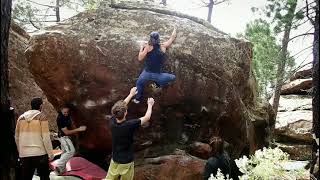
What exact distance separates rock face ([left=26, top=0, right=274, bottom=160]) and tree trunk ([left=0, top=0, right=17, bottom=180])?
4.44 m

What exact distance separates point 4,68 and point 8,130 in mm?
821

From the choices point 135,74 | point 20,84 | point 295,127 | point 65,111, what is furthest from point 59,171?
point 295,127

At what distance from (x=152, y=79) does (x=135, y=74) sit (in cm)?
77

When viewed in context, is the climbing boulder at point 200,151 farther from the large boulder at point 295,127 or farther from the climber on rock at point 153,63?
the large boulder at point 295,127

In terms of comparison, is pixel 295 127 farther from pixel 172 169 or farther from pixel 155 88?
pixel 155 88

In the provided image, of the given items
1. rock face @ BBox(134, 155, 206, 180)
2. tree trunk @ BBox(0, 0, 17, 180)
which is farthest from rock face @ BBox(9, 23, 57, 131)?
tree trunk @ BBox(0, 0, 17, 180)

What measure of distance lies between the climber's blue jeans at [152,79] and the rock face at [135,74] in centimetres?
49

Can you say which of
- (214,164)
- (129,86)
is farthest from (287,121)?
(214,164)

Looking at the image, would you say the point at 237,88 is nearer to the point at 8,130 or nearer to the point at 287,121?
the point at 8,130

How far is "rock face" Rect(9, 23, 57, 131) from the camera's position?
14367mm

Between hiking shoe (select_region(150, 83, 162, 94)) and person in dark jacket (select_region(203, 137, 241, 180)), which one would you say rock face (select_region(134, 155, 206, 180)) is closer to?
hiking shoe (select_region(150, 83, 162, 94))

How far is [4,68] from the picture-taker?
15.9 feet

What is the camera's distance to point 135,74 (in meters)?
9.33

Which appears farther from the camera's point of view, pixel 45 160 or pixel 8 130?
pixel 45 160
